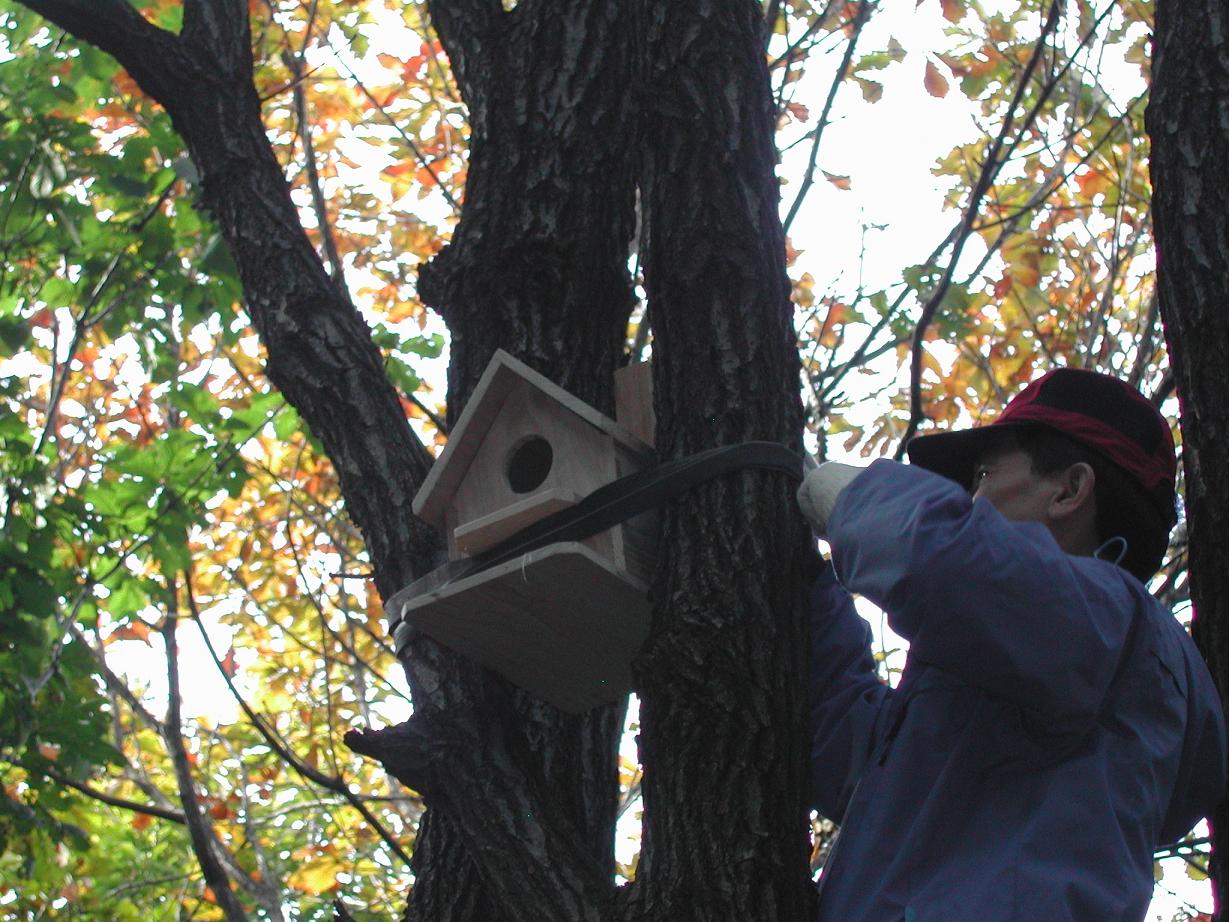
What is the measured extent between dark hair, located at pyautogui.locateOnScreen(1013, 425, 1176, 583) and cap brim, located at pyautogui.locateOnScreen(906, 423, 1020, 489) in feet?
0.17

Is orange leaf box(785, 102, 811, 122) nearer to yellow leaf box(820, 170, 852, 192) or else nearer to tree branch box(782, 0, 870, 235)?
yellow leaf box(820, 170, 852, 192)

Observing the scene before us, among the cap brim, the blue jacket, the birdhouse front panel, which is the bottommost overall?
the blue jacket

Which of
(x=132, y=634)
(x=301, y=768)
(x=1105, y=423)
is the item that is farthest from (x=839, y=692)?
(x=132, y=634)

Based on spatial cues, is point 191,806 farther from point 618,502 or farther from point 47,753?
point 47,753

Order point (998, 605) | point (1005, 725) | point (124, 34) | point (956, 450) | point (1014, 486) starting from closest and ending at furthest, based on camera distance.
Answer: point (998, 605)
point (1005, 725)
point (1014, 486)
point (956, 450)
point (124, 34)

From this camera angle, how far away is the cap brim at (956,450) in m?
2.03

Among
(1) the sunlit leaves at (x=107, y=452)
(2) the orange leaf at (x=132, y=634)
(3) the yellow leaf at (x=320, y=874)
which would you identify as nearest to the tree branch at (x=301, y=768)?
(1) the sunlit leaves at (x=107, y=452)

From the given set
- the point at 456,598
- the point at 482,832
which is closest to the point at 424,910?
the point at 482,832

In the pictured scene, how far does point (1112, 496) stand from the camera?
193 centimetres

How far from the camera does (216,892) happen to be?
3734 mm

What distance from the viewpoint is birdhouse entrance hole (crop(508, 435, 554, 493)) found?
2404 millimetres

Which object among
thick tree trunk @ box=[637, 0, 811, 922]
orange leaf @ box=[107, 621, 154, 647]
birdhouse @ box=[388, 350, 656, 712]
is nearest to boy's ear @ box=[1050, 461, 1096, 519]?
thick tree trunk @ box=[637, 0, 811, 922]

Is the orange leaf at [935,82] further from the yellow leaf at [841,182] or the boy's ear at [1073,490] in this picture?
the boy's ear at [1073,490]

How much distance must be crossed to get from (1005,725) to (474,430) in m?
1.07
